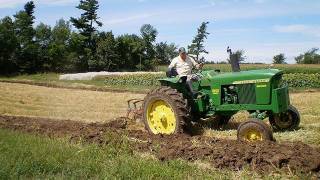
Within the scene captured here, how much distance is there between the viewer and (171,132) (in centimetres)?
1191

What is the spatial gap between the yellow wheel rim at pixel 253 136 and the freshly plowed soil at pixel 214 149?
41 cm

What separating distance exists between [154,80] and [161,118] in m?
24.0

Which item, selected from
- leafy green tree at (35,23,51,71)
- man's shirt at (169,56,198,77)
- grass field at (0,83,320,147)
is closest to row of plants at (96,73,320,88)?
grass field at (0,83,320,147)

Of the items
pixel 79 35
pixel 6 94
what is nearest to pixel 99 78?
pixel 6 94

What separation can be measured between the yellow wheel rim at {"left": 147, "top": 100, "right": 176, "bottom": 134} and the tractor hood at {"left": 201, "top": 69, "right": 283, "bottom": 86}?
1.09 metres

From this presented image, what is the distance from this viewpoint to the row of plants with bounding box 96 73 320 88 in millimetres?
30452

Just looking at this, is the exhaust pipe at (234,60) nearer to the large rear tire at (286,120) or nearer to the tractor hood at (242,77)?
the tractor hood at (242,77)

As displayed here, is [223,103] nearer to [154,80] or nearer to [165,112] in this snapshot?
[165,112]

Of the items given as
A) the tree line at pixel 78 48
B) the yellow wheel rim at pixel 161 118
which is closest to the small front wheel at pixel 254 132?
the yellow wheel rim at pixel 161 118

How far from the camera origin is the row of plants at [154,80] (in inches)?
1199

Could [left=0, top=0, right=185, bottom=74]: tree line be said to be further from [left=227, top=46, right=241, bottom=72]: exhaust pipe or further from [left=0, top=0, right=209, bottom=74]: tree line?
[left=227, top=46, right=241, bottom=72]: exhaust pipe

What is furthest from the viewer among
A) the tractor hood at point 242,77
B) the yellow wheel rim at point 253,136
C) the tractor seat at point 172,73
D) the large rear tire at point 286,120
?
the tractor seat at point 172,73

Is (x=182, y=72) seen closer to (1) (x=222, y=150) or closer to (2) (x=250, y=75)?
(2) (x=250, y=75)

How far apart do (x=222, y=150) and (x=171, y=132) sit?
3.00m
